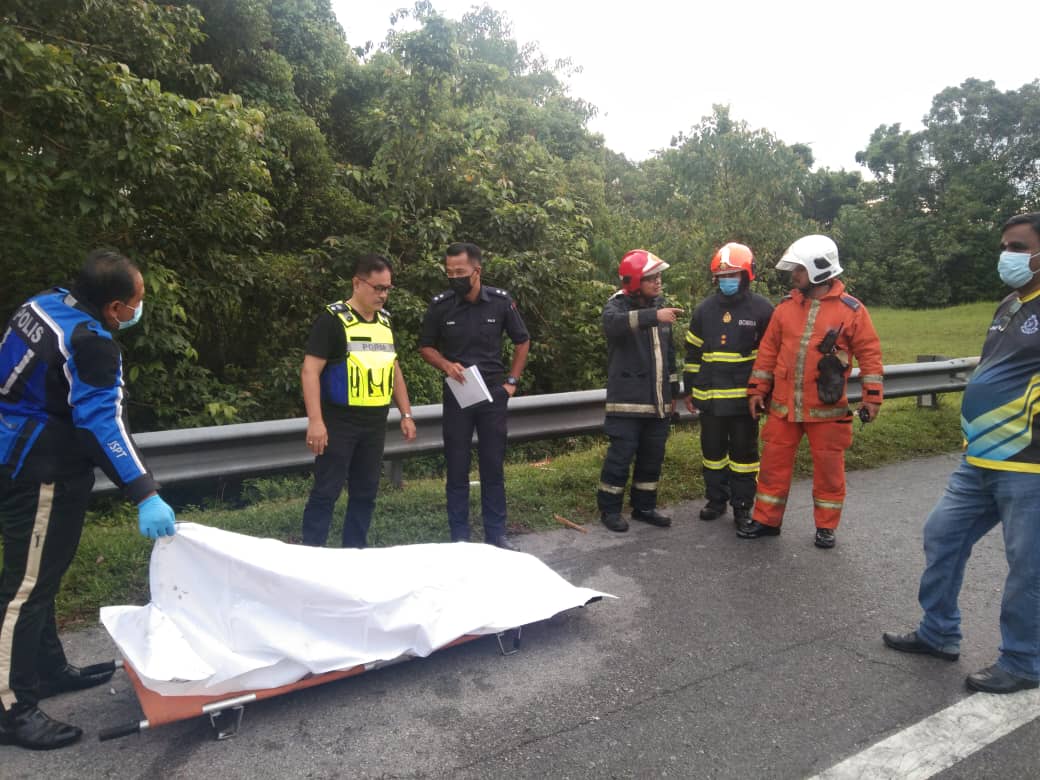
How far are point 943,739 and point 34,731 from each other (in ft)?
10.5

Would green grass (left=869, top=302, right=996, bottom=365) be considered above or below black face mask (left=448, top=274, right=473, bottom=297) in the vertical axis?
below

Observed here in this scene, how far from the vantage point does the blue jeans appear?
3.07m

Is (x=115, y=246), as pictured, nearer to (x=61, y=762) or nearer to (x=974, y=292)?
(x=61, y=762)

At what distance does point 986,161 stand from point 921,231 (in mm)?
3974

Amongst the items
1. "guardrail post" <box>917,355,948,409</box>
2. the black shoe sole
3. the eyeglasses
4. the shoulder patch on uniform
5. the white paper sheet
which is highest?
the eyeglasses

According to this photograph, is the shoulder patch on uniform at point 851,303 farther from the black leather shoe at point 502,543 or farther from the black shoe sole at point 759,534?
the black leather shoe at point 502,543

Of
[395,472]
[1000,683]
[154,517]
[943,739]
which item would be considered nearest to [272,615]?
[154,517]

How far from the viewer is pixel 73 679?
2.97 m

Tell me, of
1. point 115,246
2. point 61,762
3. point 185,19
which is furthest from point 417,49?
point 61,762

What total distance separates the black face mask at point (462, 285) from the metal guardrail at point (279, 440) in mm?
885

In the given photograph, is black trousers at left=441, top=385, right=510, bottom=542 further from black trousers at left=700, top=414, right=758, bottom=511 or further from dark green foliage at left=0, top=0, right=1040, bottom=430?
dark green foliage at left=0, top=0, right=1040, bottom=430

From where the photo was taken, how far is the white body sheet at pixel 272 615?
2.71 metres

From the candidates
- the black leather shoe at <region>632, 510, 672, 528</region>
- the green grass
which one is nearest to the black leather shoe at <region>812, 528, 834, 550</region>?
the black leather shoe at <region>632, 510, 672, 528</region>

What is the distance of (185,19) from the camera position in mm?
6945
